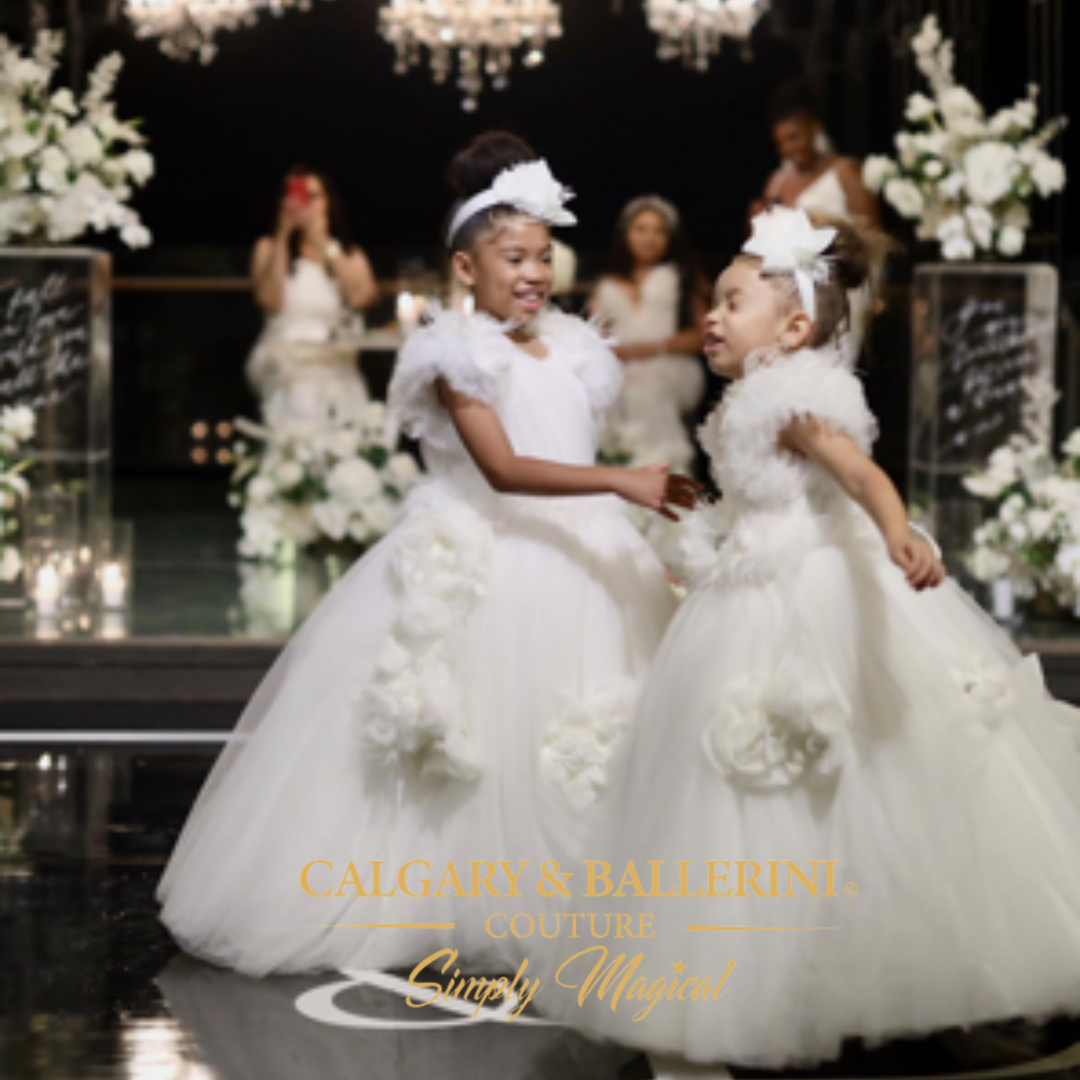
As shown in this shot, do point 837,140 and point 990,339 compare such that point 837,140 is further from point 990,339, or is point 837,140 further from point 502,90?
point 990,339

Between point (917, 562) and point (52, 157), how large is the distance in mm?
4172

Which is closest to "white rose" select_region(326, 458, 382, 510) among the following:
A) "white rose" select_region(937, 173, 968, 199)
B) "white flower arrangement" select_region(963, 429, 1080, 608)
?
"white flower arrangement" select_region(963, 429, 1080, 608)

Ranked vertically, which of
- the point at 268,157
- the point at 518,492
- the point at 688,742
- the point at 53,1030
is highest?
the point at 268,157

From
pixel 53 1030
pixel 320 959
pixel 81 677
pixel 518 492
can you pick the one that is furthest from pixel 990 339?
pixel 53 1030

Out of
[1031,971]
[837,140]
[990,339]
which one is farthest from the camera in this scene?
[837,140]

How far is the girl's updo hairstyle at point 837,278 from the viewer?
333 centimetres

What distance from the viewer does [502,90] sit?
11109 mm

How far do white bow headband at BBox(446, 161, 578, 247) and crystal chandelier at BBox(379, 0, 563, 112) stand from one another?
618 centimetres

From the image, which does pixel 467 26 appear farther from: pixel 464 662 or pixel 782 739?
pixel 782 739

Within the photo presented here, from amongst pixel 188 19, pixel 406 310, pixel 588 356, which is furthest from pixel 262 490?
pixel 588 356

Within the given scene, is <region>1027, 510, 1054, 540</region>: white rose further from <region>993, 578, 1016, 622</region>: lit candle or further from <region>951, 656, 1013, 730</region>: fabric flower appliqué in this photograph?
<region>951, 656, 1013, 730</region>: fabric flower appliqué

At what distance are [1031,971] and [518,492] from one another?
120 cm

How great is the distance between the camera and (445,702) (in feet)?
11.6

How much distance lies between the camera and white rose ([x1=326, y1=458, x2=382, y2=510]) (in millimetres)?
7648
